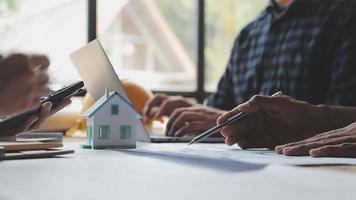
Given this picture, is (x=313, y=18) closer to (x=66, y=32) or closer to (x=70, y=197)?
(x=66, y=32)

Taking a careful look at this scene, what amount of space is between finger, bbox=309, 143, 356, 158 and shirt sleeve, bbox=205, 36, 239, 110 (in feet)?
3.34

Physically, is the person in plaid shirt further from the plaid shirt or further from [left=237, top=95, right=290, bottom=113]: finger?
[left=237, top=95, right=290, bottom=113]: finger

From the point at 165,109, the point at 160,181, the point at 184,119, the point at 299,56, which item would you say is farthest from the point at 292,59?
the point at 160,181

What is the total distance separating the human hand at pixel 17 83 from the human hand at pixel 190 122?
0.51 m

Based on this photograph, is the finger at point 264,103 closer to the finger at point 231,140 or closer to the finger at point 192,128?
the finger at point 231,140

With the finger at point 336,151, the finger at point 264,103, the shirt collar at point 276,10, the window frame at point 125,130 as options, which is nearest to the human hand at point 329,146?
the finger at point 336,151

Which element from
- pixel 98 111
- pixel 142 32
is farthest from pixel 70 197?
pixel 142 32

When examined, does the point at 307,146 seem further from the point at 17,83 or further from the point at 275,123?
the point at 17,83

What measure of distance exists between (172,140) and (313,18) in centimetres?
73

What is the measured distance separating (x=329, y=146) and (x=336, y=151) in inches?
0.4

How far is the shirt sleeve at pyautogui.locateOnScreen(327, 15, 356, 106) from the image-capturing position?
4.13 ft

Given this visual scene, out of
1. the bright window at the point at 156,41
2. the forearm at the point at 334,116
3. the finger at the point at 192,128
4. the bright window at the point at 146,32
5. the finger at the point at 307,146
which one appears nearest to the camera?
the finger at the point at 307,146

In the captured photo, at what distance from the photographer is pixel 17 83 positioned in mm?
578

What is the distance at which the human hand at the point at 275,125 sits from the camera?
2.71 ft
